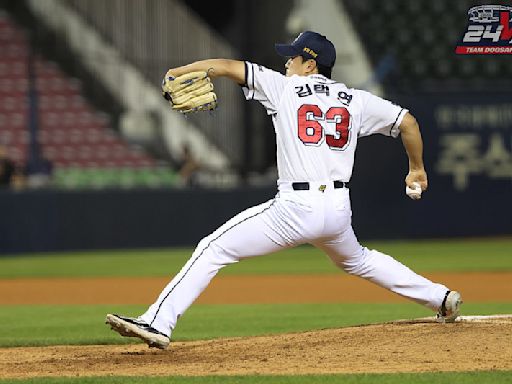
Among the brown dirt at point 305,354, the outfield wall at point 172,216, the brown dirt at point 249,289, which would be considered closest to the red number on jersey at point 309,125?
the brown dirt at point 305,354

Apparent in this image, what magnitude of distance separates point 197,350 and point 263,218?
943mm

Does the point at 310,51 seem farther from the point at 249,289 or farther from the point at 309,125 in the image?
the point at 249,289

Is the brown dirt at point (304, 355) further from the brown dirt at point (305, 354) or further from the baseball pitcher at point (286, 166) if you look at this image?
the baseball pitcher at point (286, 166)

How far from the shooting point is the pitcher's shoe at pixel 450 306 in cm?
616

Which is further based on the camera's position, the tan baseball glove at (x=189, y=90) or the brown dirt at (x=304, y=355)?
the tan baseball glove at (x=189, y=90)

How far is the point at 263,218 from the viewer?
18.4 ft

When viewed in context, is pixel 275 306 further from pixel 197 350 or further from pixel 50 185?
pixel 50 185

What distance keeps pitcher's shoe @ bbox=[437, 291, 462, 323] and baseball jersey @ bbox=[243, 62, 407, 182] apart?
3.35ft

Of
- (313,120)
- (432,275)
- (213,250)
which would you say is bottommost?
(432,275)

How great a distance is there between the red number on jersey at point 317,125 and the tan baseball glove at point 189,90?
1.59 ft

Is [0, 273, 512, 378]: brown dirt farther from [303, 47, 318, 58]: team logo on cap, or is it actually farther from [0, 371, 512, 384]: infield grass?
[303, 47, 318, 58]: team logo on cap

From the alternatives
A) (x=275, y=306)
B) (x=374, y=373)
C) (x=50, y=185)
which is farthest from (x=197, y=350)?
(x=50, y=185)

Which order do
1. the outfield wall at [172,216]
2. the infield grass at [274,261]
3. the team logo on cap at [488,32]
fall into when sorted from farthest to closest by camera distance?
the outfield wall at [172,216] → the infield grass at [274,261] → the team logo on cap at [488,32]

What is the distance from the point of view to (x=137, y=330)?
5.39 meters
